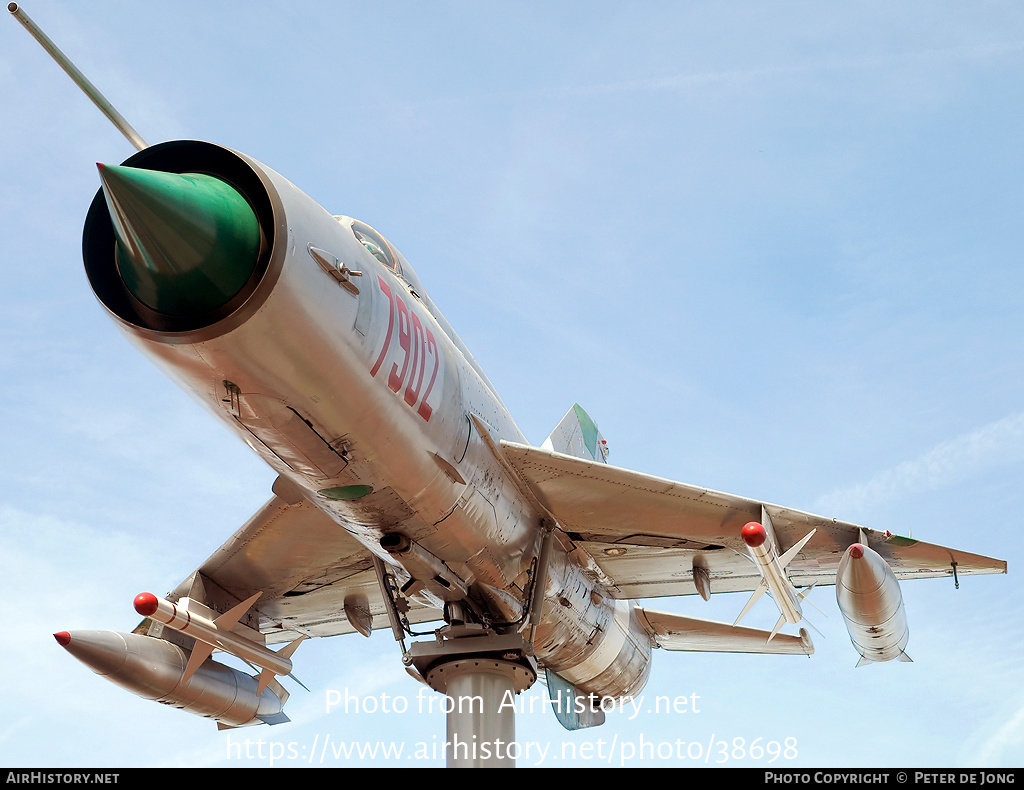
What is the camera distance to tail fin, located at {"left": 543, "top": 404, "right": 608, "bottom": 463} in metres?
13.9

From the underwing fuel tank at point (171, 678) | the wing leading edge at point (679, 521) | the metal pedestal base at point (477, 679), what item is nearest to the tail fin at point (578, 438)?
the wing leading edge at point (679, 521)

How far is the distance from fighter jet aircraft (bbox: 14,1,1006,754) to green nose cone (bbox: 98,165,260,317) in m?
0.01

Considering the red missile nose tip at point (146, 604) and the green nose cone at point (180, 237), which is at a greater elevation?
the green nose cone at point (180, 237)

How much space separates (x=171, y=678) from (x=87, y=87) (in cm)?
665

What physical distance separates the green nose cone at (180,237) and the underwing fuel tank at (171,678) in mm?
4799

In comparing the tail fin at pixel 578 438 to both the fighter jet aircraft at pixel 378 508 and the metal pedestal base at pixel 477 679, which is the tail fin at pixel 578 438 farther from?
the metal pedestal base at pixel 477 679

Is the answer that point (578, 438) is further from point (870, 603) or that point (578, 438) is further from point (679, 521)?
point (870, 603)

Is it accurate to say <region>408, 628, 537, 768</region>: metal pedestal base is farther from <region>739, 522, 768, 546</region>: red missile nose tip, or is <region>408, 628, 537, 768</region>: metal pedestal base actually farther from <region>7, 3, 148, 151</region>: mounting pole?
<region>7, 3, 148, 151</region>: mounting pole

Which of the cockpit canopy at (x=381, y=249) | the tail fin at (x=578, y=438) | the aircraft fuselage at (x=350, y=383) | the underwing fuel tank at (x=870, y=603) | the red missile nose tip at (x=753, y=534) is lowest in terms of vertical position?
the underwing fuel tank at (x=870, y=603)

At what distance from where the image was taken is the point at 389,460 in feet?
28.7

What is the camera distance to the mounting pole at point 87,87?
734 cm

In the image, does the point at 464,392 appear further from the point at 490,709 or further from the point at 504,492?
the point at 490,709
